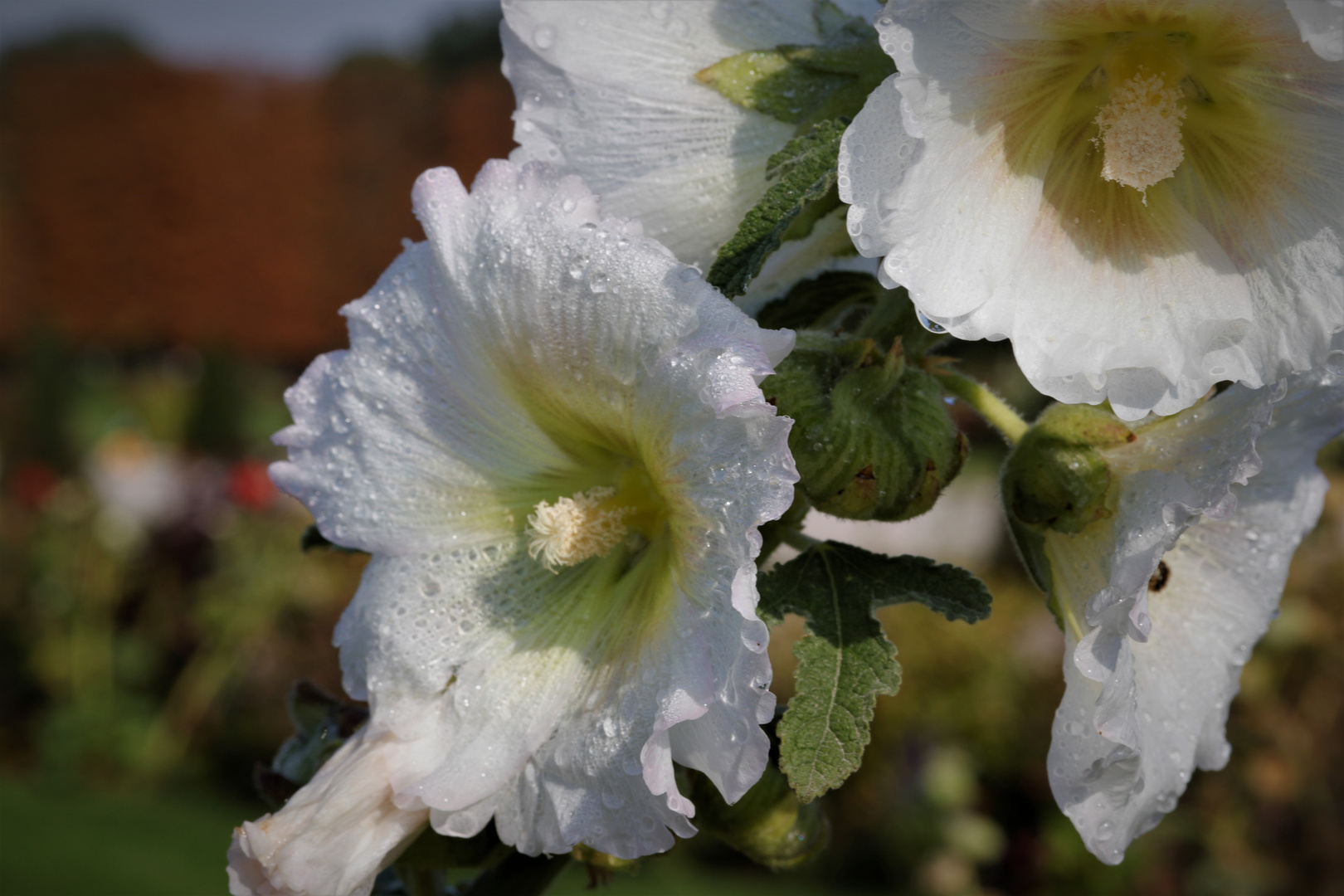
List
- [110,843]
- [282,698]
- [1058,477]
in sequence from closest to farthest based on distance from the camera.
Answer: [1058,477] < [110,843] < [282,698]

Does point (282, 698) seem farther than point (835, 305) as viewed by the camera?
Yes

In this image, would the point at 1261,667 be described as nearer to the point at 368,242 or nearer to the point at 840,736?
the point at 840,736

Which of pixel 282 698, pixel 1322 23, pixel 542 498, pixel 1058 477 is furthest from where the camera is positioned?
pixel 282 698

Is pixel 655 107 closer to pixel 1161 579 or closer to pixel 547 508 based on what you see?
pixel 547 508

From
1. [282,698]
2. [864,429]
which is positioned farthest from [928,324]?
[282,698]

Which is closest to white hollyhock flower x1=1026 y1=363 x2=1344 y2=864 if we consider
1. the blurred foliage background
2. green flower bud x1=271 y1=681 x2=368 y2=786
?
the blurred foliage background

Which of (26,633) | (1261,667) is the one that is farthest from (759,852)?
(26,633)

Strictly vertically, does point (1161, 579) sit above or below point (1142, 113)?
below
